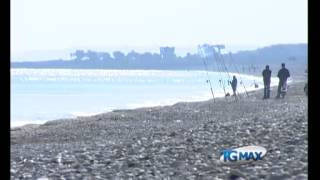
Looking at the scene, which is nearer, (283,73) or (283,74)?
(283,73)

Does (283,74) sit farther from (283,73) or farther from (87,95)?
(87,95)

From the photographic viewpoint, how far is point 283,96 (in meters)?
18.4

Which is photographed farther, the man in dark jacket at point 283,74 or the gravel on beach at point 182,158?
the man in dark jacket at point 283,74

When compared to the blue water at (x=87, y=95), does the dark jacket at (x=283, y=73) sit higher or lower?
higher

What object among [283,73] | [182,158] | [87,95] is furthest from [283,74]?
[87,95]

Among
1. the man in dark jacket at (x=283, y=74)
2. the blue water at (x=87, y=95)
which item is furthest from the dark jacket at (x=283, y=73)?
the blue water at (x=87, y=95)

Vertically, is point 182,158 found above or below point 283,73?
below

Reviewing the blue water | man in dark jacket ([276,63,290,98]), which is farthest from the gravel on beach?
man in dark jacket ([276,63,290,98])

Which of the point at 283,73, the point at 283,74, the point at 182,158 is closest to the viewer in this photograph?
the point at 182,158

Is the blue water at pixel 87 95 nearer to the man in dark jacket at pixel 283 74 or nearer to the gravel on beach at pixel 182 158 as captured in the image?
the gravel on beach at pixel 182 158

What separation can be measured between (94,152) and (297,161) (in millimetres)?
3199

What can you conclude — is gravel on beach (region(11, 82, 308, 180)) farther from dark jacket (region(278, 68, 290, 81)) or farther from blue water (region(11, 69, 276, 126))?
dark jacket (region(278, 68, 290, 81))

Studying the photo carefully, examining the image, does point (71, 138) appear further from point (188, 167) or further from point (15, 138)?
point (188, 167)

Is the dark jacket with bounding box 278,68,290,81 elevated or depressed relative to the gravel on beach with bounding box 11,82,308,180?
elevated
